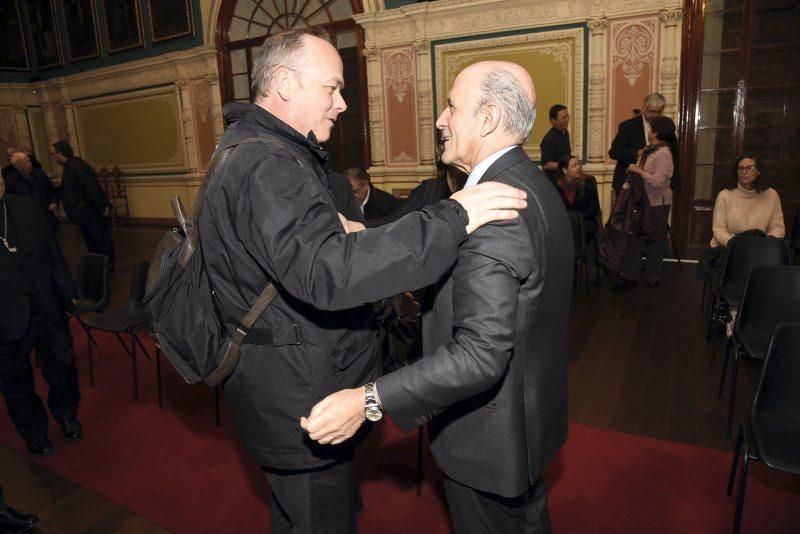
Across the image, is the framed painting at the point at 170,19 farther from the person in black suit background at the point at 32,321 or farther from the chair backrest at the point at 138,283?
the person in black suit background at the point at 32,321

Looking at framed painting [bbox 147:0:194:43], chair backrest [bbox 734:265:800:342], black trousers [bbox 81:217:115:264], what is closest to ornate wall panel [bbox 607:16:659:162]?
chair backrest [bbox 734:265:800:342]

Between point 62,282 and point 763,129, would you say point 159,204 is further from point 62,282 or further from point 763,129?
point 763,129

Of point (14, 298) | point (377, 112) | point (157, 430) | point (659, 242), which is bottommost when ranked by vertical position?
point (157, 430)

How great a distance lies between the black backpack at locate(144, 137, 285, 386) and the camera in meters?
1.54

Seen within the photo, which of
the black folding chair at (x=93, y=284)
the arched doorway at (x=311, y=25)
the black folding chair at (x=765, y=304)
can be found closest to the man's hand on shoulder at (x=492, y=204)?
the black folding chair at (x=765, y=304)

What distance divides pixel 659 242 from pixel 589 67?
8.54 ft

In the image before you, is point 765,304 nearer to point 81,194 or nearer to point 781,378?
point 781,378

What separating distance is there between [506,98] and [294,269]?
0.62 metres

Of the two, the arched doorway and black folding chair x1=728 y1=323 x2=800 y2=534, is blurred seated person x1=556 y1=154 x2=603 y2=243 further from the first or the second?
the arched doorway

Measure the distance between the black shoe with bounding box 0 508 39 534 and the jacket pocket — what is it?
5.85 ft

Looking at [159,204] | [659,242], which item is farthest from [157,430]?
[159,204]

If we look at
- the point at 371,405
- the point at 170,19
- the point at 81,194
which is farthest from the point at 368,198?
the point at 170,19

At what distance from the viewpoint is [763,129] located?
20.8ft

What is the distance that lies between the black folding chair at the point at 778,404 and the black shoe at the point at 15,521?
2.73 m
